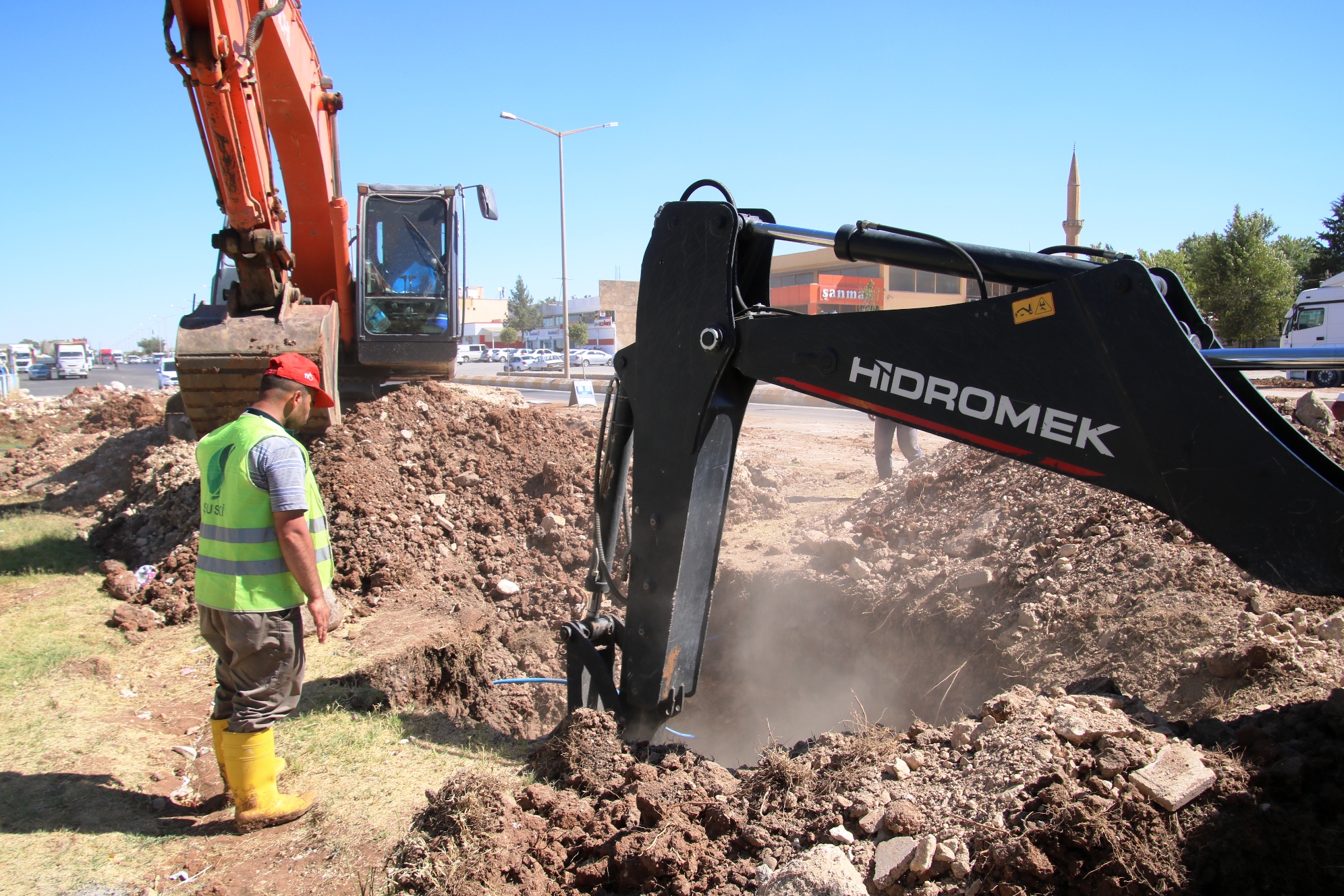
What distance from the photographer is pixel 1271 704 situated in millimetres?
3055

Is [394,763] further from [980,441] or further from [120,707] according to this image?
[980,441]

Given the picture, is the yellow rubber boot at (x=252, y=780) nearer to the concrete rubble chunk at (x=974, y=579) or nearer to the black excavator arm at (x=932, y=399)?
the black excavator arm at (x=932, y=399)

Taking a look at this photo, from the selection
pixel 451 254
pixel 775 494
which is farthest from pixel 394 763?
pixel 451 254

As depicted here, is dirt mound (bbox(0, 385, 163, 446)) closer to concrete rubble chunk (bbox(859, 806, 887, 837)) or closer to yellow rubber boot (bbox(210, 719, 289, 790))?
yellow rubber boot (bbox(210, 719, 289, 790))

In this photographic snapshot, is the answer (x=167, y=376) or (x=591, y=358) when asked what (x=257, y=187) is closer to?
(x=167, y=376)

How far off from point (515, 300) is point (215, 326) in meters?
91.4

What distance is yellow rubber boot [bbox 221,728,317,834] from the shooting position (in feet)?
11.2

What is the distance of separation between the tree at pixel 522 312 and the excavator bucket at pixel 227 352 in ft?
289

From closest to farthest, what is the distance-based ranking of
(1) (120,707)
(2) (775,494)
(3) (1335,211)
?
(1) (120,707) → (2) (775,494) → (3) (1335,211)

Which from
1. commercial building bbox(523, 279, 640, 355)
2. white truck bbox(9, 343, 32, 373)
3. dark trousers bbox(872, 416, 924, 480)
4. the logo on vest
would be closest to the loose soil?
dark trousers bbox(872, 416, 924, 480)

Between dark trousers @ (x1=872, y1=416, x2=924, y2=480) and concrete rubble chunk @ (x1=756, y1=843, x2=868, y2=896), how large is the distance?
6467mm

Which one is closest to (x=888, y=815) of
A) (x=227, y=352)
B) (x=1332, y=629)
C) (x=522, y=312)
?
(x=1332, y=629)

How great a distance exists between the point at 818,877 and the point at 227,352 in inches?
254

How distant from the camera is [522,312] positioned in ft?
310
